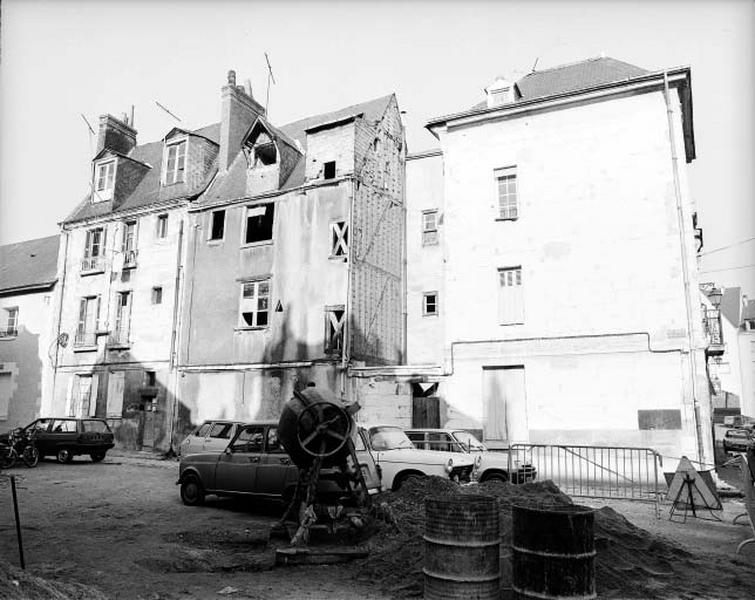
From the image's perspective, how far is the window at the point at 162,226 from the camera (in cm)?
2672

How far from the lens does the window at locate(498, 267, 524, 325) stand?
752 inches

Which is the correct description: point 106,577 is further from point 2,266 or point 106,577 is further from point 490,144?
point 2,266

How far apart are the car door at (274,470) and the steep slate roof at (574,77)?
14353 mm

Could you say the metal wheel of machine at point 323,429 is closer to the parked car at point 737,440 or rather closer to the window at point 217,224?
the window at point 217,224

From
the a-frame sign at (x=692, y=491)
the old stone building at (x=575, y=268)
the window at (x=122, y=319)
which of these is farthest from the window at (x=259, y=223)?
the a-frame sign at (x=692, y=491)

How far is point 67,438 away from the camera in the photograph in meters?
20.7

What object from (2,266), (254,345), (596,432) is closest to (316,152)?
(254,345)

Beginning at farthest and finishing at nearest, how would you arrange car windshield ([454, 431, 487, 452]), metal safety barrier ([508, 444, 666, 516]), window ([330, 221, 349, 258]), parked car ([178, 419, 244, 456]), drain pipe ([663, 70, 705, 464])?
window ([330, 221, 349, 258]), drain pipe ([663, 70, 705, 464]), metal safety barrier ([508, 444, 666, 516]), car windshield ([454, 431, 487, 452]), parked car ([178, 419, 244, 456])

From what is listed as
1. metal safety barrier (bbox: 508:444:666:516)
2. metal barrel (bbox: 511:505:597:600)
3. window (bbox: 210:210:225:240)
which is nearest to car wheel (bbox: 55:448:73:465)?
window (bbox: 210:210:225:240)

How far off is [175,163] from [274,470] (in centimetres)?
2035

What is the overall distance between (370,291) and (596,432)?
959cm

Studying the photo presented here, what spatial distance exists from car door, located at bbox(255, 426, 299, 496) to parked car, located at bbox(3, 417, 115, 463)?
12321mm

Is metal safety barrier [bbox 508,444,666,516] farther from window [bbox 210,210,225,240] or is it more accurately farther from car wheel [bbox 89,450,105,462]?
window [bbox 210,210,225,240]

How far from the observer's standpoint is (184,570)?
25.7 ft
